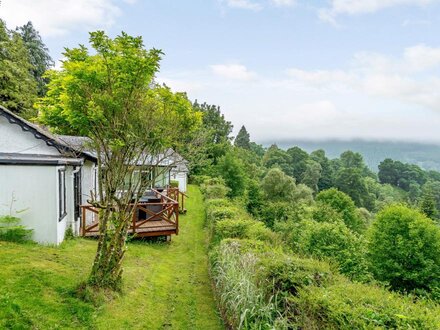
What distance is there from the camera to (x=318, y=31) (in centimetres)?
2509

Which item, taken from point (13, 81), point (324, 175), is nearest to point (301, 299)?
point (13, 81)

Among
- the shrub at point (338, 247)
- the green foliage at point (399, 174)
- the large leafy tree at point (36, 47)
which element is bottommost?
the green foliage at point (399, 174)

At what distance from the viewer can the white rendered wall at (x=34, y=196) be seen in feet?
30.8

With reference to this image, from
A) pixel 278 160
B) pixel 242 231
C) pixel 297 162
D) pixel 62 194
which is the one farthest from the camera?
pixel 297 162

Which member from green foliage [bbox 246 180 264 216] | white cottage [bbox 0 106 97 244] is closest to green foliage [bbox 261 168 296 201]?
green foliage [bbox 246 180 264 216]

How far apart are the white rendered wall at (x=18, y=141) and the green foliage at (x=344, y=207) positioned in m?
26.5

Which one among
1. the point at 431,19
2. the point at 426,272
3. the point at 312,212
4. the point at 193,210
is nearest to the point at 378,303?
the point at 426,272

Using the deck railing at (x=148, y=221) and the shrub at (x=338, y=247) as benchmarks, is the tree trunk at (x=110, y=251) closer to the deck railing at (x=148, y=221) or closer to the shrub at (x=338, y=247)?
the deck railing at (x=148, y=221)

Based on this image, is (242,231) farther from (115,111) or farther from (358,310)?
(358,310)

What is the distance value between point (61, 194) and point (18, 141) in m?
2.49

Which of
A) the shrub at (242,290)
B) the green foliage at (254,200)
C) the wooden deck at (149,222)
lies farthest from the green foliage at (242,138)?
the shrub at (242,290)

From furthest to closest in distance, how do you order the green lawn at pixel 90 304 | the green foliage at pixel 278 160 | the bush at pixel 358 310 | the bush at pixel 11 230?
the green foliage at pixel 278 160 < the bush at pixel 11 230 < the green lawn at pixel 90 304 < the bush at pixel 358 310

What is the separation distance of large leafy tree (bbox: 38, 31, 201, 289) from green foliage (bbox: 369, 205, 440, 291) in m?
13.8

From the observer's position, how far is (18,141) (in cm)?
1062
